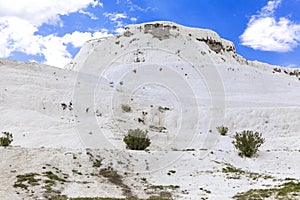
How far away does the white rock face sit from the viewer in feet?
47.6

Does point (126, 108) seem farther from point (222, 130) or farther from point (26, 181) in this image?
point (26, 181)

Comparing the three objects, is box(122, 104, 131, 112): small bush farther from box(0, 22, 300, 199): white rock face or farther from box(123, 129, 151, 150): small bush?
box(123, 129, 151, 150): small bush

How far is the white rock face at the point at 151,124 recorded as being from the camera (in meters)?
14.5

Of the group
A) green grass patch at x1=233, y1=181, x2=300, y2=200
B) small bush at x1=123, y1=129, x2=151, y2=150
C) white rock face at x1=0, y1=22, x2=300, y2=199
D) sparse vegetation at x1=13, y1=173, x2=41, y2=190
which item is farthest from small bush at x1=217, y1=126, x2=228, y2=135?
sparse vegetation at x1=13, y1=173, x2=41, y2=190

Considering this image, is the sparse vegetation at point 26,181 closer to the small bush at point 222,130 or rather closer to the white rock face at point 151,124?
the white rock face at point 151,124

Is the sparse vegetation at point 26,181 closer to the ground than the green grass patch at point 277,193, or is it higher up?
closer to the ground

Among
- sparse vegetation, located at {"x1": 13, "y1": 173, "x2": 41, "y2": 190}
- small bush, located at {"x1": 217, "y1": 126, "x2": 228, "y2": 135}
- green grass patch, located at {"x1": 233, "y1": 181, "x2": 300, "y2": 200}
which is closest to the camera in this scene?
green grass patch, located at {"x1": 233, "y1": 181, "x2": 300, "y2": 200}

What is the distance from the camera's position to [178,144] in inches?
960

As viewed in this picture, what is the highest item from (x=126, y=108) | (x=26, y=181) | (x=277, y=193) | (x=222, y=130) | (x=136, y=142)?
(x=126, y=108)

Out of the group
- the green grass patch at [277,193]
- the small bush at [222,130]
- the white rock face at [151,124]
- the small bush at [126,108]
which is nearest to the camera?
the green grass patch at [277,193]

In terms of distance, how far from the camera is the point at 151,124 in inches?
1129

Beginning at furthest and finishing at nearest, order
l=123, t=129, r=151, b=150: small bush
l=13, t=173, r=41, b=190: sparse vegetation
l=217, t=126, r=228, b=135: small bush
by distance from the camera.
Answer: l=217, t=126, r=228, b=135: small bush < l=123, t=129, r=151, b=150: small bush < l=13, t=173, r=41, b=190: sparse vegetation

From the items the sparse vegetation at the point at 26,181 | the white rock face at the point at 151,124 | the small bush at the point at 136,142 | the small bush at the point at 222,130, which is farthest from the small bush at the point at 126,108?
the sparse vegetation at the point at 26,181

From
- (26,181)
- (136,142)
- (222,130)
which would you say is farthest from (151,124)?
(26,181)
